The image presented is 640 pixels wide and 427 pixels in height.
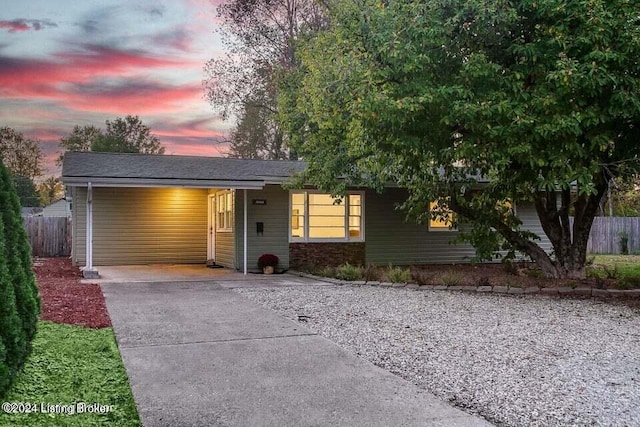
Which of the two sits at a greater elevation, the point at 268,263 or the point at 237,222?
the point at 237,222

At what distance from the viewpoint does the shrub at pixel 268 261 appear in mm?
13023

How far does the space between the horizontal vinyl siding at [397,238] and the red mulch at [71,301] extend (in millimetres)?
7334

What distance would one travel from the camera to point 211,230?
51.3 feet

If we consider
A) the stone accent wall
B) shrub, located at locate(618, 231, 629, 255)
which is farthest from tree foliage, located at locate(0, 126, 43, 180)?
shrub, located at locate(618, 231, 629, 255)

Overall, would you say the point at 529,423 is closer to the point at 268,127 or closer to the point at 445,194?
the point at 445,194

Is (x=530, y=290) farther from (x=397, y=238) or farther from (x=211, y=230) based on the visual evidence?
(x=211, y=230)

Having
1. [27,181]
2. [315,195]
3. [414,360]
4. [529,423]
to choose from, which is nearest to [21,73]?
[315,195]

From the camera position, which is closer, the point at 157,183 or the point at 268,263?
the point at 157,183

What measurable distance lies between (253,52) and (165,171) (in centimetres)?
1198

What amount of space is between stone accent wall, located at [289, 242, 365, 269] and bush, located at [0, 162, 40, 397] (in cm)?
991

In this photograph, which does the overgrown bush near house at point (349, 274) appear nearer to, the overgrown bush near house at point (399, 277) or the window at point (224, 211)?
the overgrown bush near house at point (399, 277)

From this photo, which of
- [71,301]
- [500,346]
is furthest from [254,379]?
[71,301]

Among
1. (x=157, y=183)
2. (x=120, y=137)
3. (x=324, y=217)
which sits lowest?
(x=324, y=217)

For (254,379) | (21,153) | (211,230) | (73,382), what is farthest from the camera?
(21,153)
